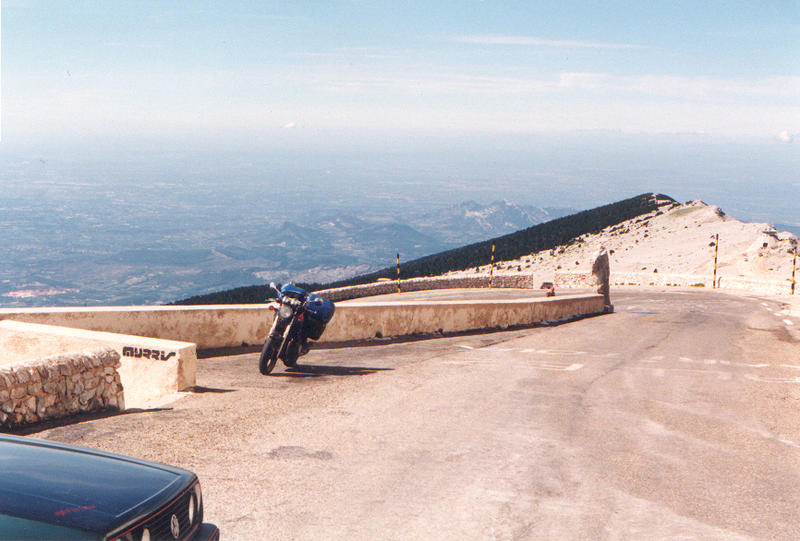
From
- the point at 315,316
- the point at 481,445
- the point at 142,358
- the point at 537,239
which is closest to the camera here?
the point at 481,445

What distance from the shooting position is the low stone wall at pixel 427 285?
28.1 meters

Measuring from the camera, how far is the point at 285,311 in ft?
33.3

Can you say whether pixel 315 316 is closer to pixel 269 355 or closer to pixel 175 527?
pixel 269 355

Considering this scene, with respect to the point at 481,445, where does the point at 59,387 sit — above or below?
above

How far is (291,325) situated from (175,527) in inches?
263

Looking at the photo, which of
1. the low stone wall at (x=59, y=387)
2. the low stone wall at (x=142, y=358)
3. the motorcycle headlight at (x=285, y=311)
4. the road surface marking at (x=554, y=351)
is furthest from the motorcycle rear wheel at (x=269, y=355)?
the road surface marking at (x=554, y=351)

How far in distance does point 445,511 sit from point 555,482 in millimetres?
1152

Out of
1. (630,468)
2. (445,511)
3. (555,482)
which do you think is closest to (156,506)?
(445,511)

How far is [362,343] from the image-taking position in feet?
43.6

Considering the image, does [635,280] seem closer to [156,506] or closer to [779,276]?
[779,276]

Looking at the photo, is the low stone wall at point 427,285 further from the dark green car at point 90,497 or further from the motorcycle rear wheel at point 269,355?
the dark green car at point 90,497

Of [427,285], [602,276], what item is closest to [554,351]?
[602,276]

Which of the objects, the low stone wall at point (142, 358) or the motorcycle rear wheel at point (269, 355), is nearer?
the low stone wall at point (142, 358)

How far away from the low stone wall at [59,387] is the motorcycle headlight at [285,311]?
101 inches
